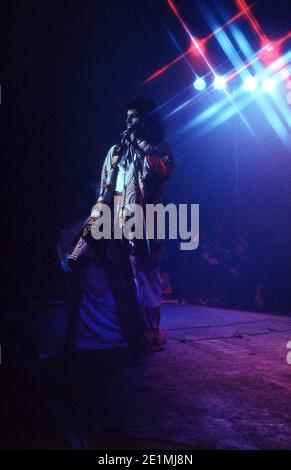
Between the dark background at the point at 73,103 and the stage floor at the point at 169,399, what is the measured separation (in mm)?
5053

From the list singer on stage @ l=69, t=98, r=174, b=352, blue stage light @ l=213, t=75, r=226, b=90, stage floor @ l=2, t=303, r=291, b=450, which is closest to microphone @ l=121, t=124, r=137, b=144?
singer on stage @ l=69, t=98, r=174, b=352

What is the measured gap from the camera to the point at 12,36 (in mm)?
6523

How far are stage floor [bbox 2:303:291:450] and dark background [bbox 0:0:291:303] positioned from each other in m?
5.05

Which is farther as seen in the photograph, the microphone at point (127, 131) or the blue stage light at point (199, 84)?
the blue stage light at point (199, 84)

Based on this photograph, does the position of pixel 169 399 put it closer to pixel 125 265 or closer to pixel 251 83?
pixel 125 265

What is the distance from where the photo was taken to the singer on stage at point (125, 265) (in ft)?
11.0

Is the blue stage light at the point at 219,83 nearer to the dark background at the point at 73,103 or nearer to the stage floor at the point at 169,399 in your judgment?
the dark background at the point at 73,103

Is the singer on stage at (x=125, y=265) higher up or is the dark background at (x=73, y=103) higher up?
the dark background at (x=73, y=103)

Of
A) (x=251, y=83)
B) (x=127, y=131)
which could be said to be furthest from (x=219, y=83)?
(x=127, y=131)

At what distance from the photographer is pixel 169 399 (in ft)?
6.66

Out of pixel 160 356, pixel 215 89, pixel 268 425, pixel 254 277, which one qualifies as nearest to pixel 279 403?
pixel 268 425

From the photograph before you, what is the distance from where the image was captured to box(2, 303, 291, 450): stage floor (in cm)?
153

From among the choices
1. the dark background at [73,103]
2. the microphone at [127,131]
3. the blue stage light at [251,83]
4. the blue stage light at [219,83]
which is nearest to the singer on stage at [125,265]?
the microphone at [127,131]

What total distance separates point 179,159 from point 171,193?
1.07m
